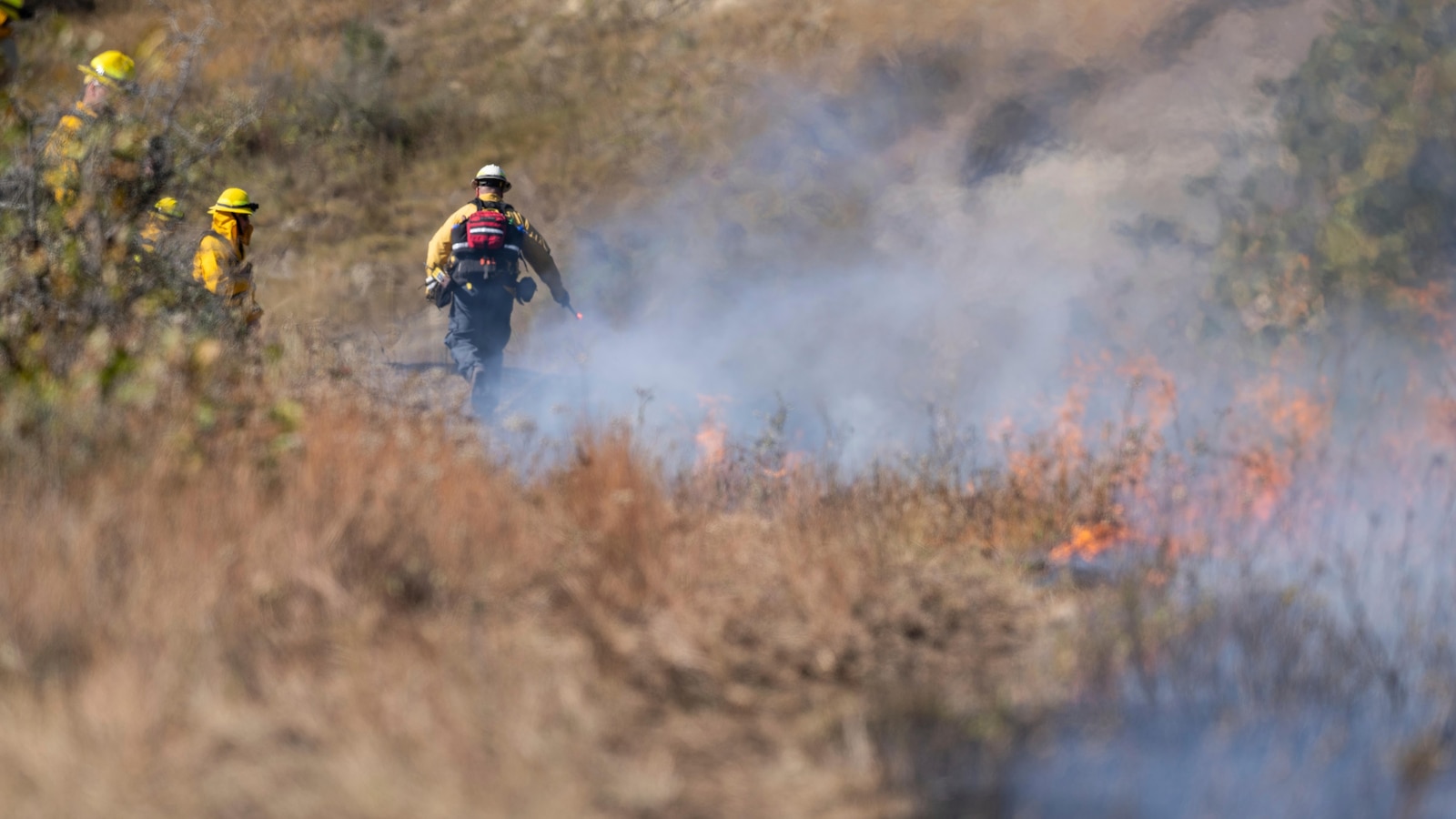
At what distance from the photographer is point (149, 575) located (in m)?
3.52

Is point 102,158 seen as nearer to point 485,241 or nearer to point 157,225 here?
point 157,225

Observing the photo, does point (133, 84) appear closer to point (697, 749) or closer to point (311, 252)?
point (697, 749)

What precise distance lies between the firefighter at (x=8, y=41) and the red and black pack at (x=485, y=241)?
3.24 metres

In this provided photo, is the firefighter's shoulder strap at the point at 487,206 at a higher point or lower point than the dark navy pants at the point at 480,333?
higher

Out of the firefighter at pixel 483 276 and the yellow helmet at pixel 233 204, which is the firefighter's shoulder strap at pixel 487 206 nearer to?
the firefighter at pixel 483 276

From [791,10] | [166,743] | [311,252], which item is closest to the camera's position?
[166,743]

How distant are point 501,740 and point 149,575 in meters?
1.19

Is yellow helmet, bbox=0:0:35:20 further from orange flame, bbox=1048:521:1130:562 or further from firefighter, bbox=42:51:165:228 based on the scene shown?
orange flame, bbox=1048:521:1130:562

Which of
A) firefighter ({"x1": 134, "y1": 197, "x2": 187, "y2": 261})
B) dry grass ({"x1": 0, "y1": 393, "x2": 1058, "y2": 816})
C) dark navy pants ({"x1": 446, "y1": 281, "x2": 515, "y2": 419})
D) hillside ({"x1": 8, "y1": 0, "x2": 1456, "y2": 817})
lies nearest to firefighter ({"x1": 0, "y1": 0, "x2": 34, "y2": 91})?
hillside ({"x1": 8, "y1": 0, "x2": 1456, "y2": 817})

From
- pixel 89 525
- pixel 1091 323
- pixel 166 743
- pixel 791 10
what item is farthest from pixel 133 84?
pixel 791 10

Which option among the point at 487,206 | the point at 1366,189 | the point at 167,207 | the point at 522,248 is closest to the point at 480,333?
the point at 522,248

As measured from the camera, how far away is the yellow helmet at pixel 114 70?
5648mm

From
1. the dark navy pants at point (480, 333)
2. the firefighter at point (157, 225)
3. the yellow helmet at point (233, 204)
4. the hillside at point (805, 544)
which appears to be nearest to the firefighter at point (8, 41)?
the hillside at point (805, 544)

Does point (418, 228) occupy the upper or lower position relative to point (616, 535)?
upper
